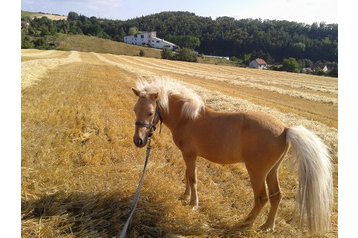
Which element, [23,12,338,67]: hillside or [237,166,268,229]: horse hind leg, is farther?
[23,12,338,67]: hillside

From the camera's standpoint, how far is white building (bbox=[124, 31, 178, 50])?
476 inches

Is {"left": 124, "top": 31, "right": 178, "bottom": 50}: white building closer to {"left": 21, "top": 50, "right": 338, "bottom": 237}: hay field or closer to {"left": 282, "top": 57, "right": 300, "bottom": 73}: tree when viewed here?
{"left": 21, "top": 50, "right": 338, "bottom": 237}: hay field

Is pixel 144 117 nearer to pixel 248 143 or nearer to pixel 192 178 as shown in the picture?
pixel 192 178

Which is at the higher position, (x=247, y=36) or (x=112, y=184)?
(x=247, y=36)

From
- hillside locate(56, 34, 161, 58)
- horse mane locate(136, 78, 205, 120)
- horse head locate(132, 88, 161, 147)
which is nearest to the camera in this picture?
horse head locate(132, 88, 161, 147)

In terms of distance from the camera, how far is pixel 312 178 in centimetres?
410

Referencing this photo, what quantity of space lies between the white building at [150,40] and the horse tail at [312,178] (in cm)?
852

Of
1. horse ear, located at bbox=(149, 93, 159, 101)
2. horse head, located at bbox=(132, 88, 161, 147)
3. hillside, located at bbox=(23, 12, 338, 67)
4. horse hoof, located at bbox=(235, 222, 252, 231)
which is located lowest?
horse hoof, located at bbox=(235, 222, 252, 231)

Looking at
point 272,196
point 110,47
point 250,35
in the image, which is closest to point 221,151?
point 272,196

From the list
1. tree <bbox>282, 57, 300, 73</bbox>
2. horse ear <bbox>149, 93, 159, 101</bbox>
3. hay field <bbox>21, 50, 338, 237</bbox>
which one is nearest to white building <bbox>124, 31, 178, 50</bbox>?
hay field <bbox>21, 50, 338, 237</bbox>

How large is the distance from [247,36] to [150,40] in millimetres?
5442

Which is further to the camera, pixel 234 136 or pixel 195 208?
pixel 195 208

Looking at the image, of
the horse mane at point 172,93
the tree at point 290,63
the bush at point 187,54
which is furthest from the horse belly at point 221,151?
the bush at point 187,54
